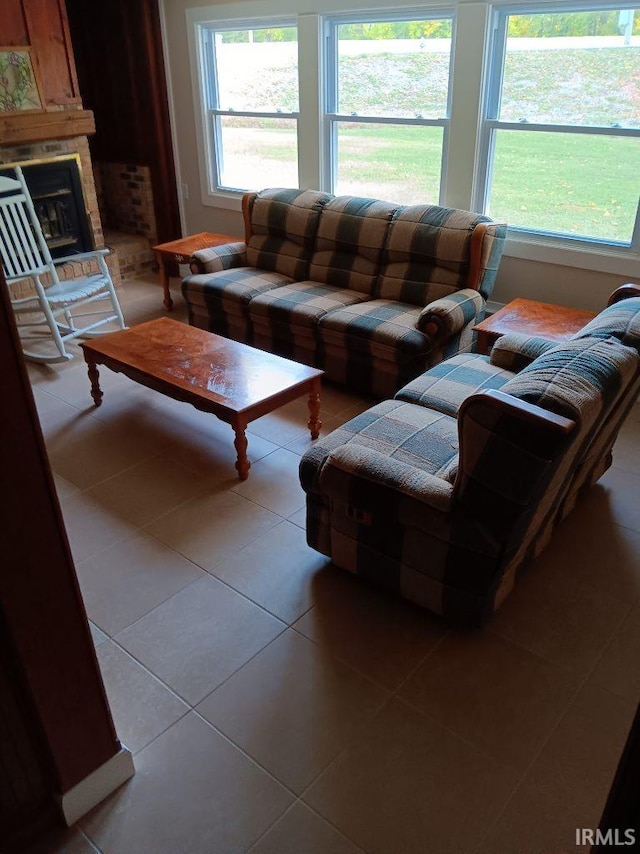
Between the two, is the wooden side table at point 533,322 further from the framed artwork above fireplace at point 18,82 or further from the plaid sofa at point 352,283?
the framed artwork above fireplace at point 18,82

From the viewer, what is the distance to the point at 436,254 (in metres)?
3.85

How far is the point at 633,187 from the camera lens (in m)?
3.59

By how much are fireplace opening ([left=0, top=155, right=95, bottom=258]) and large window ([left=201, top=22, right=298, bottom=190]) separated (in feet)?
3.47

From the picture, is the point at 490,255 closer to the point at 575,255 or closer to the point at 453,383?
the point at 575,255

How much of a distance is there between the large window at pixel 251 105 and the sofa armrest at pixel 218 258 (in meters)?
0.78

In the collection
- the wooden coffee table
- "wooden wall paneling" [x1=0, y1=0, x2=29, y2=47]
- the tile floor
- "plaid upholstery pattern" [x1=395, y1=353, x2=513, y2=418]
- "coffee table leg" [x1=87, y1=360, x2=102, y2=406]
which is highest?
"wooden wall paneling" [x1=0, y1=0, x2=29, y2=47]

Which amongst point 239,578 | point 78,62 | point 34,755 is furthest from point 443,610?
Result: point 78,62

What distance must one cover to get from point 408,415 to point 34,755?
1.68 metres

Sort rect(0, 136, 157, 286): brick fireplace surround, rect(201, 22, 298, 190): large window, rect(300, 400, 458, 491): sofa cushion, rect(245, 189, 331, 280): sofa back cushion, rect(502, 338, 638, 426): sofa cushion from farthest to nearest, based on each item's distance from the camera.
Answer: rect(0, 136, 157, 286): brick fireplace surround, rect(201, 22, 298, 190): large window, rect(245, 189, 331, 280): sofa back cushion, rect(300, 400, 458, 491): sofa cushion, rect(502, 338, 638, 426): sofa cushion

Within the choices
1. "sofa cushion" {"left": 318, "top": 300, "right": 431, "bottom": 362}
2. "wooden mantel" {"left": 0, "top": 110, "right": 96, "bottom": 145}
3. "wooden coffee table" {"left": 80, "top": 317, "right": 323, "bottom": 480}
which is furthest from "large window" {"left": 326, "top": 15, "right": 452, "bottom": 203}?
"wooden mantel" {"left": 0, "top": 110, "right": 96, "bottom": 145}

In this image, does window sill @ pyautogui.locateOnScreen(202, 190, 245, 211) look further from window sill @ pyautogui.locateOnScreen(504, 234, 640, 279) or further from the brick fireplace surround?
window sill @ pyautogui.locateOnScreen(504, 234, 640, 279)

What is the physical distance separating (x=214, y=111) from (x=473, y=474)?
449cm

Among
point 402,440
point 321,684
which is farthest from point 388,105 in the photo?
point 321,684

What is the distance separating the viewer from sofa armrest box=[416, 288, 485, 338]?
11.4 feet
